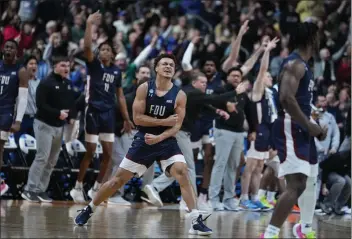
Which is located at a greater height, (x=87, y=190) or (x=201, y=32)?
(x=201, y=32)

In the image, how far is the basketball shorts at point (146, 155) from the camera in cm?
1209

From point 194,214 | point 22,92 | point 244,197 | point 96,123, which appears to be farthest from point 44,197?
point 194,214

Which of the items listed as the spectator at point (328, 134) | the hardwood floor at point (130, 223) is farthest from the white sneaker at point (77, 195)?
the spectator at point (328, 134)

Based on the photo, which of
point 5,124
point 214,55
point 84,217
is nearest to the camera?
point 84,217

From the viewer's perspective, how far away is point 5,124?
15031mm

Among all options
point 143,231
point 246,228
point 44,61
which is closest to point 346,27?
point 44,61

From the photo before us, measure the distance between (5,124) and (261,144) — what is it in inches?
180

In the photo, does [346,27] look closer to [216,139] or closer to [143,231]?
[216,139]

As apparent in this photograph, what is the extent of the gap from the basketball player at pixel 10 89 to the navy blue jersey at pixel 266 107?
424cm

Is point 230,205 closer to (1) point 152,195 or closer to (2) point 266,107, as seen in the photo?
(1) point 152,195

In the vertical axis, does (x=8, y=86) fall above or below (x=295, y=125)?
above

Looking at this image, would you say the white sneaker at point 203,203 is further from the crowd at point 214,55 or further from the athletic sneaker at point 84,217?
the athletic sneaker at point 84,217

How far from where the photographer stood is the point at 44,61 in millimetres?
19984

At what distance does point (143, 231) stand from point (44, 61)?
809cm
